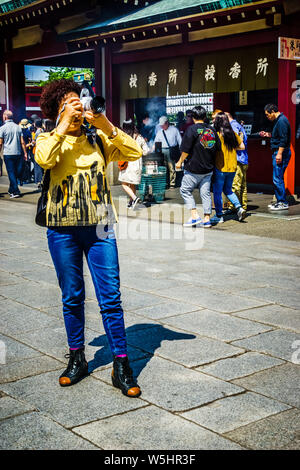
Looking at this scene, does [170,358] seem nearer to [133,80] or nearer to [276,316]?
[276,316]

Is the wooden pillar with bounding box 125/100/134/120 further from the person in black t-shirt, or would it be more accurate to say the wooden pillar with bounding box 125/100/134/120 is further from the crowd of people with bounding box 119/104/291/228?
the person in black t-shirt

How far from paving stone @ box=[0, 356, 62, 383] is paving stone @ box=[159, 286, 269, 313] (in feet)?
5.53

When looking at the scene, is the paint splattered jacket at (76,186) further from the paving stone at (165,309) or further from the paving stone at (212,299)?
the paving stone at (212,299)

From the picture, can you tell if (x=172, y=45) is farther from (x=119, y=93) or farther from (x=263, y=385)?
(x=263, y=385)

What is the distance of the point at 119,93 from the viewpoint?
15242 millimetres

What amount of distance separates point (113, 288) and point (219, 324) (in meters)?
1.49

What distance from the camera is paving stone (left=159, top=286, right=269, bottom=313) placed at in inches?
202

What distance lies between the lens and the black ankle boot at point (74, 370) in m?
3.53

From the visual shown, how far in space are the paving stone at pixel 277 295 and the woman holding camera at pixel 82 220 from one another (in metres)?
2.22

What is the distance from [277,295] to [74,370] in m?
2.55

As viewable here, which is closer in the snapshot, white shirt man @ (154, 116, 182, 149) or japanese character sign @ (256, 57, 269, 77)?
japanese character sign @ (256, 57, 269, 77)

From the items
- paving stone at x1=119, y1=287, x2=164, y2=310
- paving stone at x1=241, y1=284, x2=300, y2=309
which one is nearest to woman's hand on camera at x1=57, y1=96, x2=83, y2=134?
paving stone at x1=119, y1=287, x2=164, y2=310
